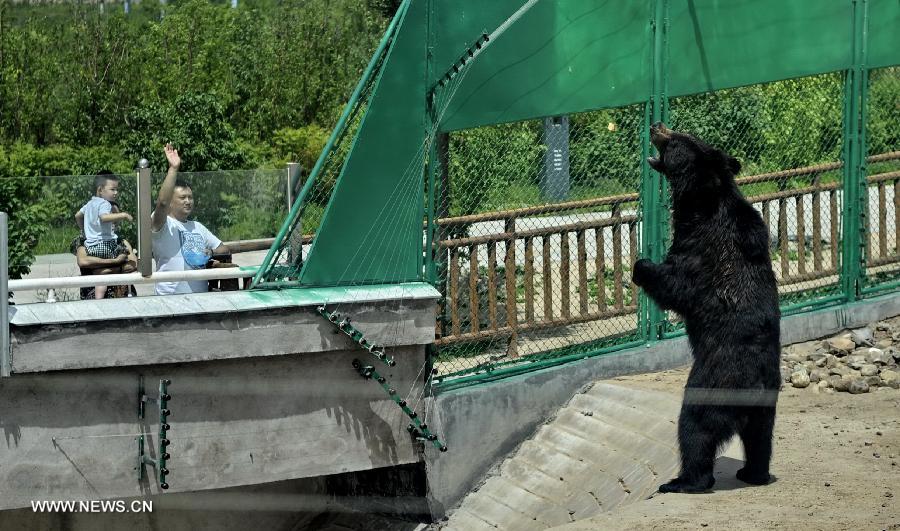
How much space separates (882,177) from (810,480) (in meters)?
4.27

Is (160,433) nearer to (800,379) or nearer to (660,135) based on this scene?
(660,135)

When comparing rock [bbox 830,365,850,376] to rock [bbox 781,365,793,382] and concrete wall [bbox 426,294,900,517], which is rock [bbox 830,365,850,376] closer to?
rock [bbox 781,365,793,382]

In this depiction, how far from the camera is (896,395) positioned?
8617 millimetres

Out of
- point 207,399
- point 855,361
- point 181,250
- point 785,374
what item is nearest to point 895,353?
point 855,361

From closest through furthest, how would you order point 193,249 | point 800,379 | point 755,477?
point 755,477
point 193,249
point 800,379

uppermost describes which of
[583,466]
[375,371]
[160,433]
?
[375,371]

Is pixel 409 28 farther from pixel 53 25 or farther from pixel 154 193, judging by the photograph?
pixel 53 25

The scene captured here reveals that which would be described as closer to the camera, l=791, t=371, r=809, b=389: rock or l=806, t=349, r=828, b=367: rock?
l=791, t=371, r=809, b=389: rock

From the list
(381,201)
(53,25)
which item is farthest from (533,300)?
(53,25)

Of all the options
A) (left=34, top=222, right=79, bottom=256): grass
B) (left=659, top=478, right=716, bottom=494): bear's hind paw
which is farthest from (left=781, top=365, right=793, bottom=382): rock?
(left=34, top=222, right=79, bottom=256): grass

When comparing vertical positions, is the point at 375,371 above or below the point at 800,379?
above

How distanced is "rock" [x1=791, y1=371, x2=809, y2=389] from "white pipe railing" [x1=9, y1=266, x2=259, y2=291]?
4.17 m

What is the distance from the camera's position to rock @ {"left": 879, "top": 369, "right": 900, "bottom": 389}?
8828 mm

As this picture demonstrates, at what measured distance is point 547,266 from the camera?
28.3 ft
